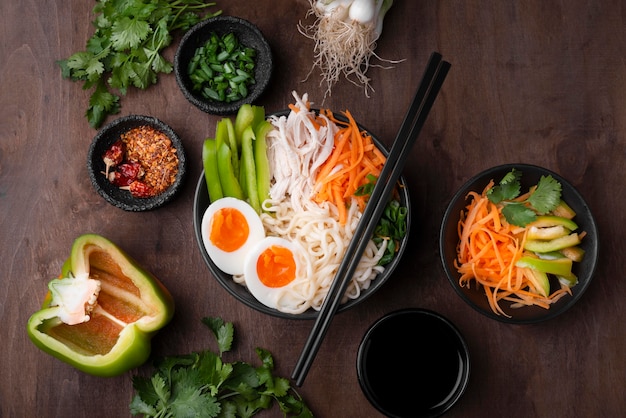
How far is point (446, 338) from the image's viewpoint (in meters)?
2.23

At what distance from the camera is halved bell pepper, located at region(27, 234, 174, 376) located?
7.29ft

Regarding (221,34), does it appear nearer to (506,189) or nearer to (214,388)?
(506,189)

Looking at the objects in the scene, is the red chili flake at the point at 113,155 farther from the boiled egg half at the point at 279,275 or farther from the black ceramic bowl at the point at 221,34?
the boiled egg half at the point at 279,275

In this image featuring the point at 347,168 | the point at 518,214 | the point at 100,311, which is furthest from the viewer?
the point at 100,311

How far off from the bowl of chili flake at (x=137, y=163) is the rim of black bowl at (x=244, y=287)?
0.54ft

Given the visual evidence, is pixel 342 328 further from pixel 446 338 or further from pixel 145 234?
pixel 145 234

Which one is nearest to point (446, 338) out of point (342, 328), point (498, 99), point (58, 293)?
point (342, 328)

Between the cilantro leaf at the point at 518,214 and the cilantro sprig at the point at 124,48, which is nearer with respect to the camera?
the cilantro leaf at the point at 518,214

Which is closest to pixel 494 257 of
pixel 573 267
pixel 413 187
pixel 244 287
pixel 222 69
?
pixel 573 267

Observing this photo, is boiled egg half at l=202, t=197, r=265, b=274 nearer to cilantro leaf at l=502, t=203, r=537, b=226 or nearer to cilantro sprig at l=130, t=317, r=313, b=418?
cilantro sprig at l=130, t=317, r=313, b=418

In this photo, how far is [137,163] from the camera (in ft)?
7.88

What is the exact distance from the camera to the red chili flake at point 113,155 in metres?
2.37

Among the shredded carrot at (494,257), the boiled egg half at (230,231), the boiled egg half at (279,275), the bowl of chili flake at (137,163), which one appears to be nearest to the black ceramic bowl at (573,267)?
the shredded carrot at (494,257)

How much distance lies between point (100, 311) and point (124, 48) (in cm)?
92
